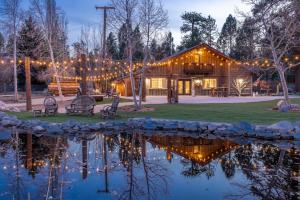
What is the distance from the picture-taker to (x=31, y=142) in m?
9.44

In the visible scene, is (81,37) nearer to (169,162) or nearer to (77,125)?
(77,125)

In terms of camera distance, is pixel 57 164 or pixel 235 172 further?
pixel 57 164

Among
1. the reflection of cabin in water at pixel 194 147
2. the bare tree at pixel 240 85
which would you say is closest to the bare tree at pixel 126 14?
the reflection of cabin in water at pixel 194 147

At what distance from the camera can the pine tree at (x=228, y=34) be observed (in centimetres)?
5269

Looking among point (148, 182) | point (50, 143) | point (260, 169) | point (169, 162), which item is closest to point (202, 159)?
point (169, 162)

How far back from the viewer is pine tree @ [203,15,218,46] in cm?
5062

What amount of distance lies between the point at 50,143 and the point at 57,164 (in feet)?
7.72

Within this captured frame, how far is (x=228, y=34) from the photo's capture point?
5266 centimetres

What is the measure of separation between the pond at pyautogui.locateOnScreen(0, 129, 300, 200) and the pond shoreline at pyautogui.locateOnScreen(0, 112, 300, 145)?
0.84 m

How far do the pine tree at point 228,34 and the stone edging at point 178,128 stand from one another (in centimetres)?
4336

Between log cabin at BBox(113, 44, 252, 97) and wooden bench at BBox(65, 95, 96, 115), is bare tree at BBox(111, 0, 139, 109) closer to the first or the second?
wooden bench at BBox(65, 95, 96, 115)

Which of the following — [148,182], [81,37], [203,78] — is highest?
[81,37]

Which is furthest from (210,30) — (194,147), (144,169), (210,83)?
(144,169)

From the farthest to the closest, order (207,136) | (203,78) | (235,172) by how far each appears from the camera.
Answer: (203,78) < (207,136) < (235,172)
